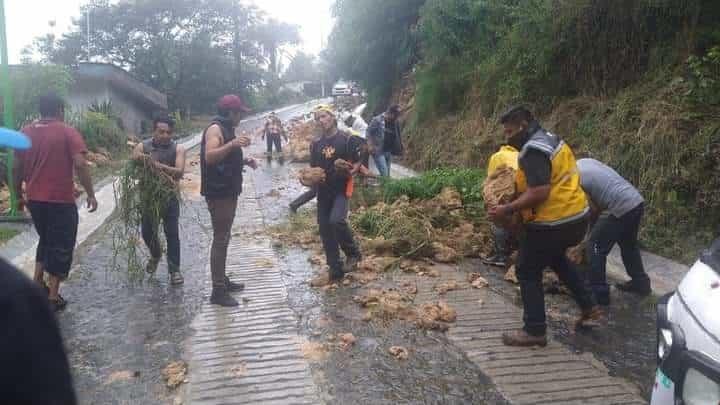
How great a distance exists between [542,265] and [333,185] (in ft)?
7.83

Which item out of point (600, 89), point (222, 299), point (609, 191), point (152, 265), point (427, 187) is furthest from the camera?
point (600, 89)

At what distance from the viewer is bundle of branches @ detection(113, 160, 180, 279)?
627 cm

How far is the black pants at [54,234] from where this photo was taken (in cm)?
558

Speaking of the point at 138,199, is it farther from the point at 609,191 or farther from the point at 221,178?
the point at 609,191

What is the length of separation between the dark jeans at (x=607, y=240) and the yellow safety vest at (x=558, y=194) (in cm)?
125

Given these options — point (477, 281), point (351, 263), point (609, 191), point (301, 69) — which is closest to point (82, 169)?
point (351, 263)

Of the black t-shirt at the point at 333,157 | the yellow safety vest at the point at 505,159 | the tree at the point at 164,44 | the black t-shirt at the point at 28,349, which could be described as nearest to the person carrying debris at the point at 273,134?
the black t-shirt at the point at 333,157

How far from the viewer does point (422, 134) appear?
53.3 feet

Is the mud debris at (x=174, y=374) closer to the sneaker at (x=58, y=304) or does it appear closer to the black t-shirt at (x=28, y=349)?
the sneaker at (x=58, y=304)

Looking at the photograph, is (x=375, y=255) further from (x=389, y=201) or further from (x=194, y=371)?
(x=194, y=371)

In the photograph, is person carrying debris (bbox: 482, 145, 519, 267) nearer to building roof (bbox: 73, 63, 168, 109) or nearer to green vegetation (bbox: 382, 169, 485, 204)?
green vegetation (bbox: 382, 169, 485, 204)

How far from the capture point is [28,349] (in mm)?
1229

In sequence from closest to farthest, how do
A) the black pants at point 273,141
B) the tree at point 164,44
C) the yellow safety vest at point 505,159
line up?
the yellow safety vest at point 505,159, the black pants at point 273,141, the tree at point 164,44

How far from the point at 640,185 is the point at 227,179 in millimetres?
5167
